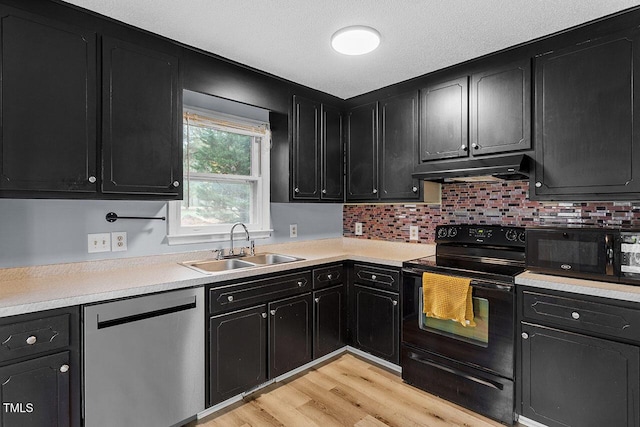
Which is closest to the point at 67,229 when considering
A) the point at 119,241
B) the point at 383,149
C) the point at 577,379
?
the point at 119,241

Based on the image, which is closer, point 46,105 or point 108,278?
point 46,105

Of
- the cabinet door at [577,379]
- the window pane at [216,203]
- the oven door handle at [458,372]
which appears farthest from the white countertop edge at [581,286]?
the window pane at [216,203]

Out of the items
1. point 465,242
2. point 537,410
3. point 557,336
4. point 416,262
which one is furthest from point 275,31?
point 537,410

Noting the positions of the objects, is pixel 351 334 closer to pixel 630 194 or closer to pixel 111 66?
pixel 630 194

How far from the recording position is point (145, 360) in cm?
181

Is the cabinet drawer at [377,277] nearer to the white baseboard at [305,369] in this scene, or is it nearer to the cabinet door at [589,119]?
the white baseboard at [305,369]

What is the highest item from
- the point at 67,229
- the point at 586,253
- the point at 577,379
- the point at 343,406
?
the point at 67,229

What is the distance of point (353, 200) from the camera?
3.30 m

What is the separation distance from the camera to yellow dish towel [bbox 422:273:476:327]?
218 cm

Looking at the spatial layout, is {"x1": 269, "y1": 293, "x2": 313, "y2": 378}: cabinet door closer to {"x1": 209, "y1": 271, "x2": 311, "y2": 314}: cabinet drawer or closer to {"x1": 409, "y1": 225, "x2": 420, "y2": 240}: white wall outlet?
{"x1": 209, "y1": 271, "x2": 311, "y2": 314}: cabinet drawer

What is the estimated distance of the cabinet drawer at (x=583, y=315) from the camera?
1690 millimetres

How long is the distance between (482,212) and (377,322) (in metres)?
1.21

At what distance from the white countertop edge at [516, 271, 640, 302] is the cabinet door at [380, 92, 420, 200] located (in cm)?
106

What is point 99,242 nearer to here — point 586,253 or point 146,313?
point 146,313
